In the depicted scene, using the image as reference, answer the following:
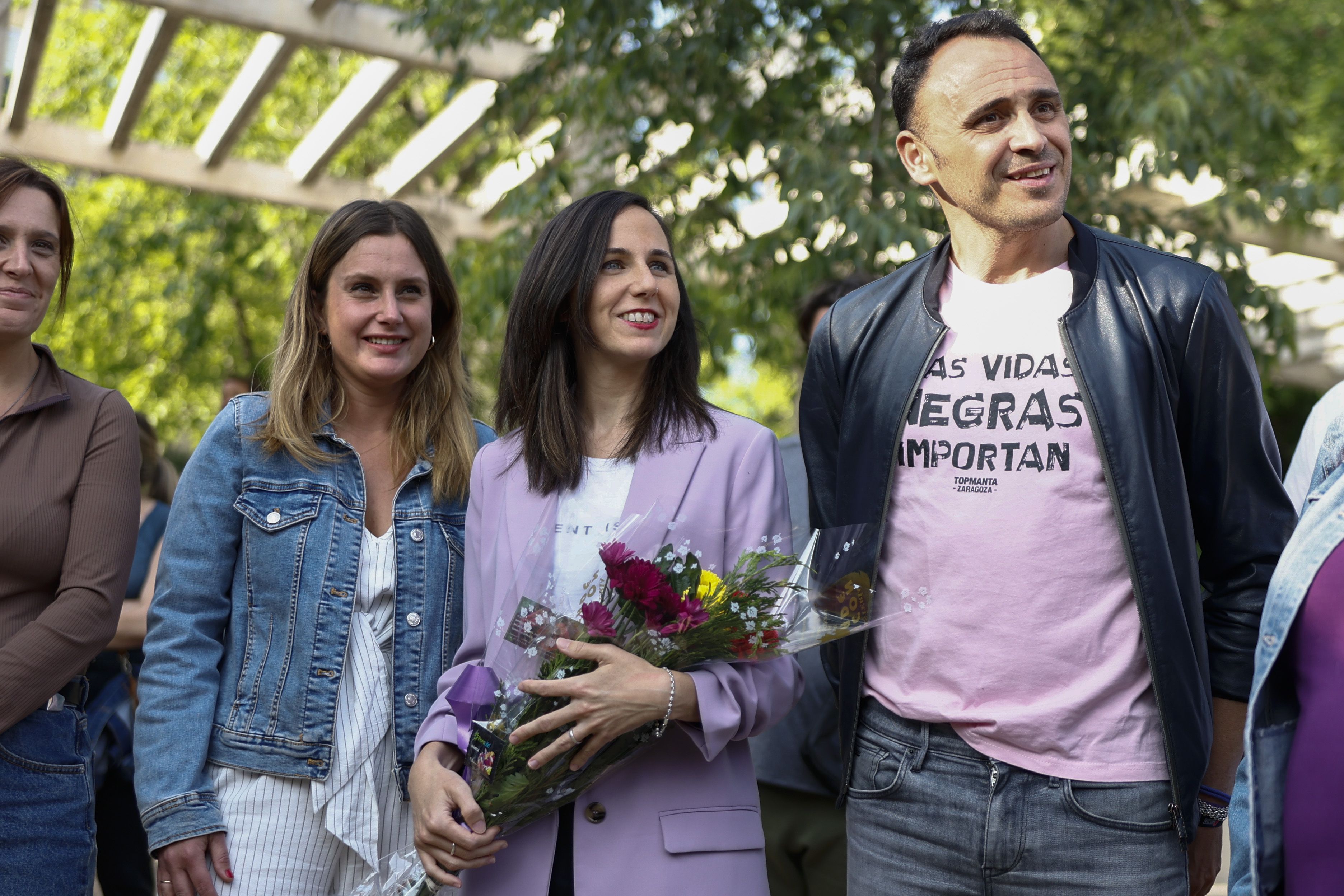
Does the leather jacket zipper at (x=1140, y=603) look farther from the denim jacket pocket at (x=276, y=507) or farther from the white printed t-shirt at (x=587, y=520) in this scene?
the denim jacket pocket at (x=276, y=507)

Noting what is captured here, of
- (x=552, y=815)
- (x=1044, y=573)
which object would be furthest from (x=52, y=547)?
(x=1044, y=573)

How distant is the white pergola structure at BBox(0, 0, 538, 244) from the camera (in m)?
7.53

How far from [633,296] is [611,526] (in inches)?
19.5

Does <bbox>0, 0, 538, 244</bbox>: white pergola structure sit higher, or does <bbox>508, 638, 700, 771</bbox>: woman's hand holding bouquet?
<bbox>0, 0, 538, 244</bbox>: white pergola structure

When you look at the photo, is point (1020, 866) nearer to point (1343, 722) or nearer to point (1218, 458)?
point (1343, 722)

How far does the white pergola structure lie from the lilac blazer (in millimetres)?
4057

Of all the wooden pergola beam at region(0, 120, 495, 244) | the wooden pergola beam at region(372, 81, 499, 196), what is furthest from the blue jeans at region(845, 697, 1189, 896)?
the wooden pergola beam at region(0, 120, 495, 244)

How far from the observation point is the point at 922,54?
101 inches

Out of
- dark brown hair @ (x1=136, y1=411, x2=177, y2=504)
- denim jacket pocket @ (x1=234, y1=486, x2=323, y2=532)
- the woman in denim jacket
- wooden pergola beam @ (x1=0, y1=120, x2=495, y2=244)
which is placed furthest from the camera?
wooden pergola beam @ (x1=0, y1=120, x2=495, y2=244)

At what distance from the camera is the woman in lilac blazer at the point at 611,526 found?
2291mm

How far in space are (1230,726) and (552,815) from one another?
1266 mm

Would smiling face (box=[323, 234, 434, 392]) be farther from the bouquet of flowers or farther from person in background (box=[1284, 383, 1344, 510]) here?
person in background (box=[1284, 383, 1344, 510])

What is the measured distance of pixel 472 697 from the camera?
232 cm

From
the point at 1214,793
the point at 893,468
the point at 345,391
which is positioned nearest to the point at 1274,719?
the point at 1214,793
